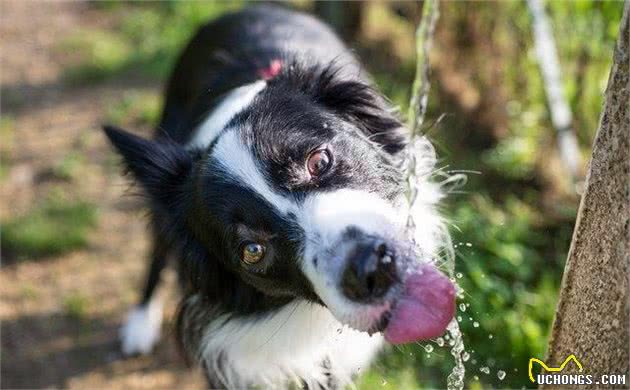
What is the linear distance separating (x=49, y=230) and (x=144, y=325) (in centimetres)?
111

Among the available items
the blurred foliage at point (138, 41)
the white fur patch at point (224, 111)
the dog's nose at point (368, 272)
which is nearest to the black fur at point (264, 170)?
the white fur patch at point (224, 111)

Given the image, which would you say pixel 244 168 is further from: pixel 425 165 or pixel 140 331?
pixel 140 331

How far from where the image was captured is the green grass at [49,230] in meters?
4.66

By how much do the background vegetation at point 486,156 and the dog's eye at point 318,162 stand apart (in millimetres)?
875

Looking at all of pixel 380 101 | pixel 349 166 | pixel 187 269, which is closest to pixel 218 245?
pixel 187 269

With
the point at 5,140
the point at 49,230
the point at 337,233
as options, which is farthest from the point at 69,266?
the point at 337,233

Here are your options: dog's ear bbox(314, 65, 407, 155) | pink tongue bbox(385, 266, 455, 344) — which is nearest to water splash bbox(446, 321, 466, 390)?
pink tongue bbox(385, 266, 455, 344)

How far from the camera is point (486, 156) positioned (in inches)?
185

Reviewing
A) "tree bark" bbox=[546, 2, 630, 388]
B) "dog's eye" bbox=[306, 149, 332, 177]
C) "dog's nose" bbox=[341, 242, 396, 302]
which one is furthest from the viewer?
"dog's eye" bbox=[306, 149, 332, 177]

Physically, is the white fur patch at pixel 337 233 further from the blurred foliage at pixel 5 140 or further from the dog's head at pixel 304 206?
the blurred foliage at pixel 5 140

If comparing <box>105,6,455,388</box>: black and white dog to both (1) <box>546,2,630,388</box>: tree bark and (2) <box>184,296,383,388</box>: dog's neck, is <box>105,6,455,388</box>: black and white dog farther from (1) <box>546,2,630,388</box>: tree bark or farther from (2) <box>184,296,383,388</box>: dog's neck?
(1) <box>546,2,630,388</box>: tree bark

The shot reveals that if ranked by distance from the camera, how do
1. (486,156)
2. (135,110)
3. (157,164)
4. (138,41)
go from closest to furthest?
(157,164) < (486,156) < (135,110) < (138,41)

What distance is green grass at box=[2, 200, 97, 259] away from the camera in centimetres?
466

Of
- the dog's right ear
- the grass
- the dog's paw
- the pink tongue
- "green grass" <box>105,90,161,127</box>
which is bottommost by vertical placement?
the dog's paw
